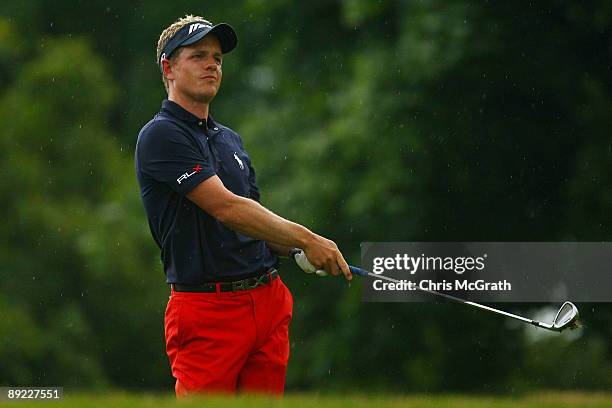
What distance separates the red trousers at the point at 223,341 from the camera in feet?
21.1

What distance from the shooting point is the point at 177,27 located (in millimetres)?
6730

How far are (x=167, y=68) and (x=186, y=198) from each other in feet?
2.46

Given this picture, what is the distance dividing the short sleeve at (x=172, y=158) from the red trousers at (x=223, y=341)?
1.88 ft

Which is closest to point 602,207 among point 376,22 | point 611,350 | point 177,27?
point 611,350

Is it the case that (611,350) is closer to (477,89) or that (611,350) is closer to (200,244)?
(477,89)

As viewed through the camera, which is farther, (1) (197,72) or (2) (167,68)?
(2) (167,68)

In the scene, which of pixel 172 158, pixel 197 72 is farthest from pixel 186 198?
pixel 197 72

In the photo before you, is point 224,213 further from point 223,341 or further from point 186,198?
point 223,341

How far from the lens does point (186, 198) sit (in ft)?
21.0

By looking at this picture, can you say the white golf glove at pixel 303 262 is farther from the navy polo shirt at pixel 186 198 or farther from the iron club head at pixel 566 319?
the iron club head at pixel 566 319

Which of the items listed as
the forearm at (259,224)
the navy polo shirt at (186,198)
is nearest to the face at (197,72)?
the navy polo shirt at (186,198)

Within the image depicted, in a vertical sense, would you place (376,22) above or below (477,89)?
above

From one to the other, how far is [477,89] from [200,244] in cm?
1142

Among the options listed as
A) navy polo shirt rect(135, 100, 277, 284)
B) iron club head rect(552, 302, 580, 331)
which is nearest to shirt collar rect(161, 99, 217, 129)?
navy polo shirt rect(135, 100, 277, 284)
